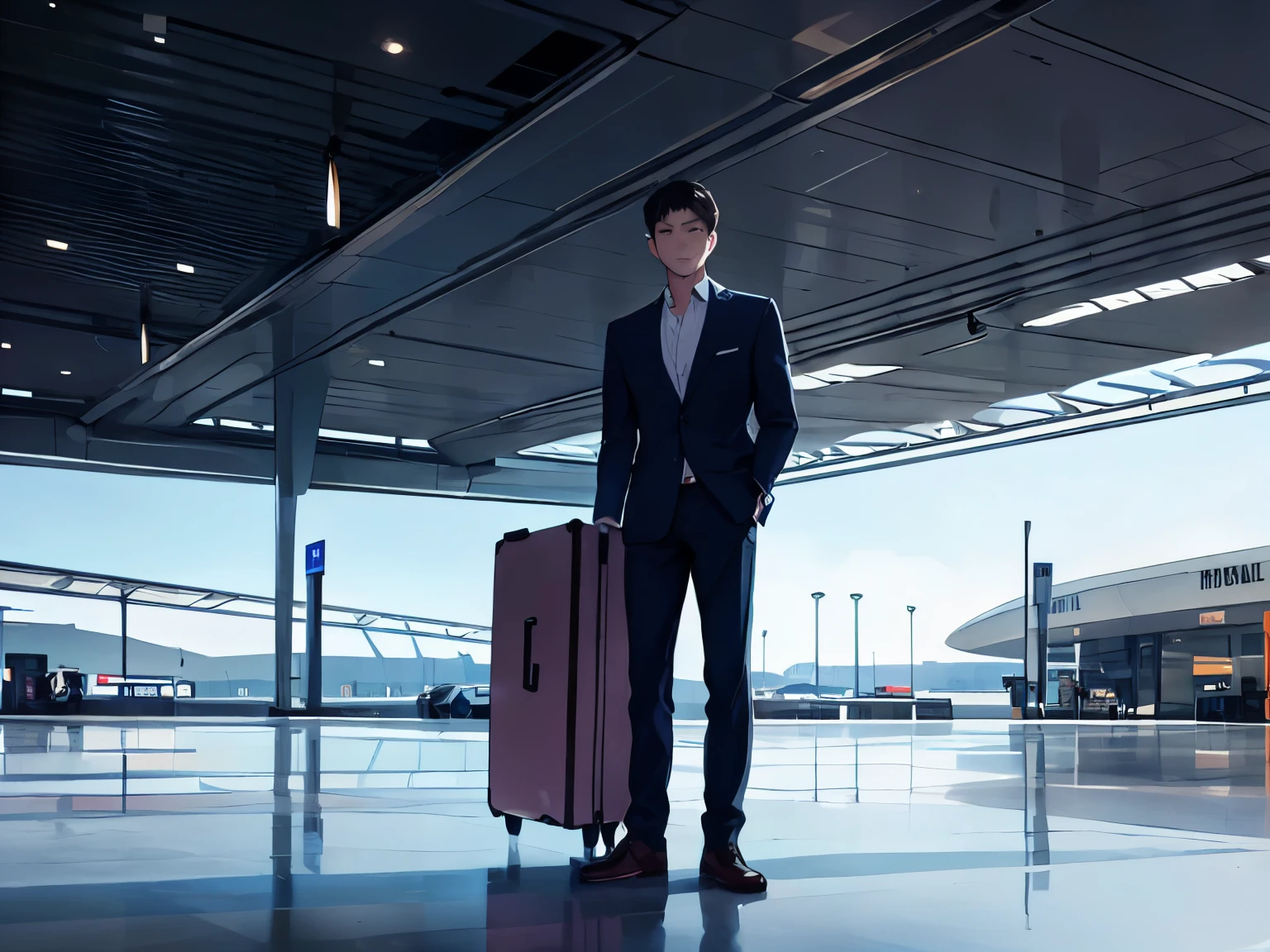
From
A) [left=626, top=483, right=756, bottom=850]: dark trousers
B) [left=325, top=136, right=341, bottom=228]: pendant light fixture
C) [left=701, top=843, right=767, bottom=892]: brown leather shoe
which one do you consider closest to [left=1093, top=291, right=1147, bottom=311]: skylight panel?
[left=325, top=136, right=341, bottom=228]: pendant light fixture

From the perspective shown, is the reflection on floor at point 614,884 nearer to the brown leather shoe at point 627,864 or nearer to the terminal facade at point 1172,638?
the brown leather shoe at point 627,864

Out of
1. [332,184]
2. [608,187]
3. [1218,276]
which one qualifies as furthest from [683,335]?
[1218,276]

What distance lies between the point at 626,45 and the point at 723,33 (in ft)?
2.20

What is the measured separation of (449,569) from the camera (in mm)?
32312

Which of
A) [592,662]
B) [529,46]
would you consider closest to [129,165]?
[529,46]

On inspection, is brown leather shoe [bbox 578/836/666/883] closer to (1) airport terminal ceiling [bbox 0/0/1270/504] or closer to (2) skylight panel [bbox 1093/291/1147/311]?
(1) airport terminal ceiling [bbox 0/0/1270/504]

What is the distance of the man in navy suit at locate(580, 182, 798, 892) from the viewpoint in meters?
2.94

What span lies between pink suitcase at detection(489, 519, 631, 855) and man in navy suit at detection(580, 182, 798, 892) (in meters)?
0.29

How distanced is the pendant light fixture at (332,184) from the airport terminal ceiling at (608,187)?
0.13 feet

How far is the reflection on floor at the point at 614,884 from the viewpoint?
2.19m

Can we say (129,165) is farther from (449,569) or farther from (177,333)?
(449,569)

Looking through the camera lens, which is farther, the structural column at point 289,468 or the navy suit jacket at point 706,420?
the structural column at point 289,468

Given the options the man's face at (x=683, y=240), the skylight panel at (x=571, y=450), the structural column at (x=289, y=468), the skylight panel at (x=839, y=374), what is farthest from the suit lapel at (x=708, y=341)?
the skylight panel at (x=571, y=450)

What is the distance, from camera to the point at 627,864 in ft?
9.38
